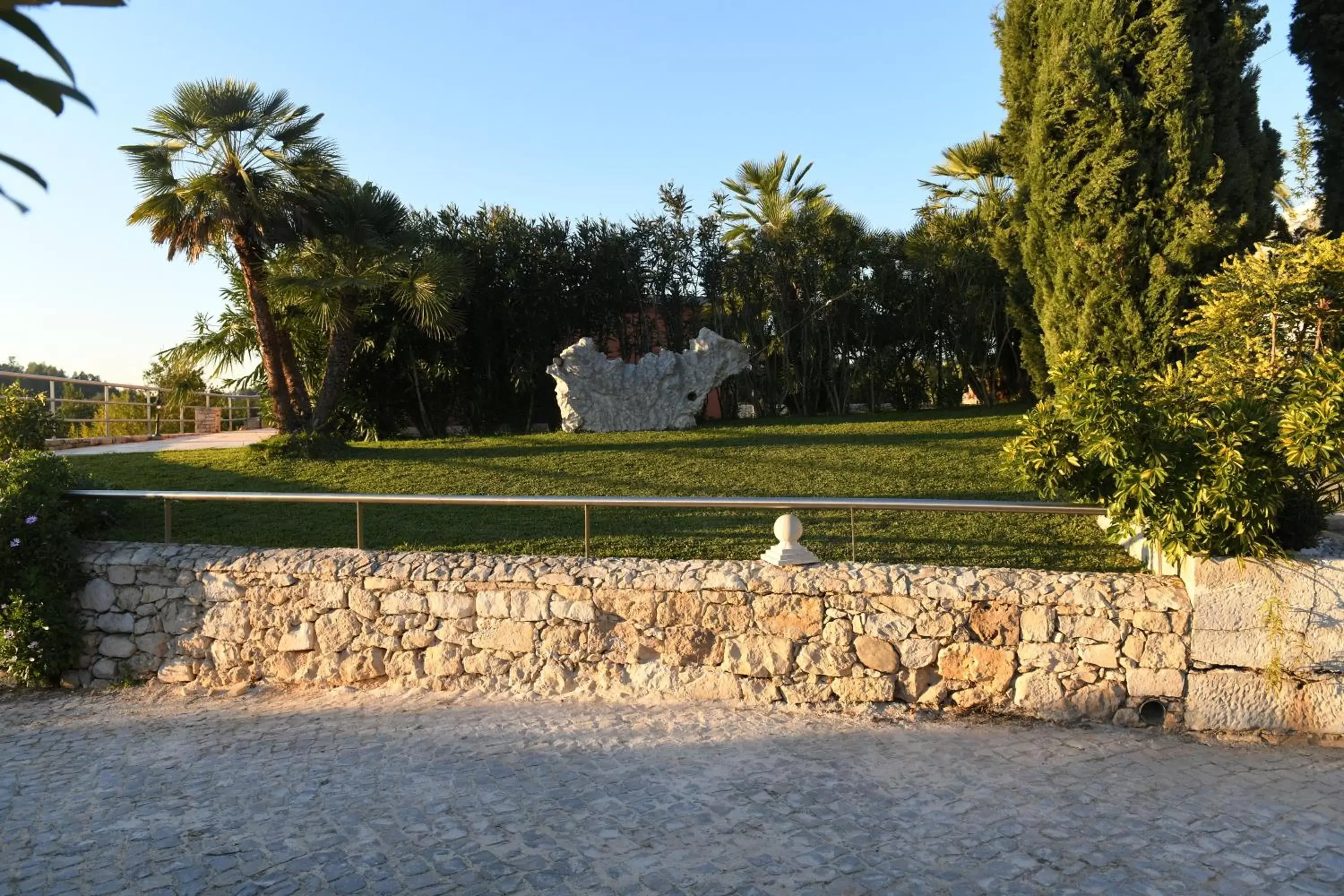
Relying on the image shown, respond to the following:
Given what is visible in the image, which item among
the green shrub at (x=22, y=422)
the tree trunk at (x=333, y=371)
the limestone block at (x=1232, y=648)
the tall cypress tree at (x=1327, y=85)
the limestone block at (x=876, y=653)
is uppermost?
the tall cypress tree at (x=1327, y=85)

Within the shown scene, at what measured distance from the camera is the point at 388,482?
941 centimetres

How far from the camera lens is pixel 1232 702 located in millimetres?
4652

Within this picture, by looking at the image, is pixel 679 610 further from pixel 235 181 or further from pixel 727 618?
pixel 235 181

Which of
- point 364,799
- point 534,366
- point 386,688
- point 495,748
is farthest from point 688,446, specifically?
point 364,799

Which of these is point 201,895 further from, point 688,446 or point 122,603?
point 688,446

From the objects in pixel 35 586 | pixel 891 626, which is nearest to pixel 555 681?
pixel 891 626

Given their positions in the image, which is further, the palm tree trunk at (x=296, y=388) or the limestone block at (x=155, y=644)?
the palm tree trunk at (x=296, y=388)

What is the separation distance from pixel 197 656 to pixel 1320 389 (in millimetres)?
7395

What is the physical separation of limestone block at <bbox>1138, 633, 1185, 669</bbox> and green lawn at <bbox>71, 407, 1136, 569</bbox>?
A: 1.29m

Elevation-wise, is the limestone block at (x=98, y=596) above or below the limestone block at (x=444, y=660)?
above

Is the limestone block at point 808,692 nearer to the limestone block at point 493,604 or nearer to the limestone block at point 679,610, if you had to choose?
the limestone block at point 679,610

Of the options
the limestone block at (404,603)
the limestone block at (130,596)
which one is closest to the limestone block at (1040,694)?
the limestone block at (404,603)

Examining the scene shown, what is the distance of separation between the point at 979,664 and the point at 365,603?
405 centimetres

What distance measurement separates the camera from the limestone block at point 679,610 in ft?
17.3
